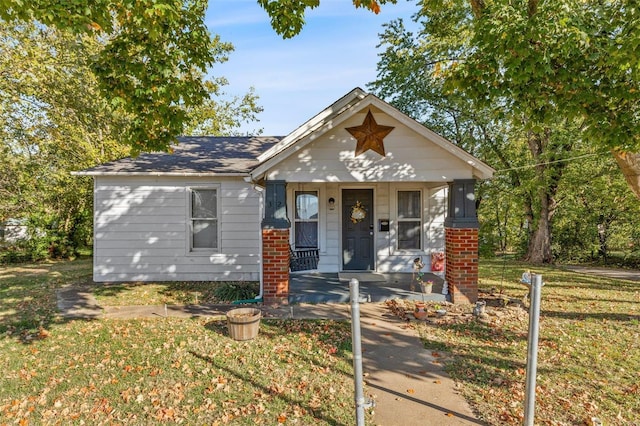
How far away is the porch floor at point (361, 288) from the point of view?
24.4ft

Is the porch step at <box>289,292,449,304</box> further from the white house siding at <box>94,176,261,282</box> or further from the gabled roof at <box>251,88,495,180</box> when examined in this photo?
the white house siding at <box>94,176,261,282</box>

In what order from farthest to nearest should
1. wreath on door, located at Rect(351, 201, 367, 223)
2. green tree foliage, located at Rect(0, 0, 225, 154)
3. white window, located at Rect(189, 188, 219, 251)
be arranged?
white window, located at Rect(189, 188, 219, 251) < wreath on door, located at Rect(351, 201, 367, 223) < green tree foliage, located at Rect(0, 0, 225, 154)

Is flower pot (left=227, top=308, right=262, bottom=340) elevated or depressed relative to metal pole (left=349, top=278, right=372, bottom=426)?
depressed

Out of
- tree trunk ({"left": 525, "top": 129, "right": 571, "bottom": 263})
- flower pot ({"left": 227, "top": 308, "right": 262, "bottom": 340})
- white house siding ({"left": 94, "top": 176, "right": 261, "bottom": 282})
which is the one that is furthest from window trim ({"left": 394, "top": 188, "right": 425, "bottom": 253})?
tree trunk ({"left": 525, "top": 129, "right": 571, "bottom": 263})

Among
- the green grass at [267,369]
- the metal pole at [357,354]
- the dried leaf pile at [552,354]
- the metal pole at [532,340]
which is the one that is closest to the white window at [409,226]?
the dried leaf pile at [552,354]

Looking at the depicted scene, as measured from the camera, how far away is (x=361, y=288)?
8.06 meters

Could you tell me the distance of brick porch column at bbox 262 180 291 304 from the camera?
7141 millimetres

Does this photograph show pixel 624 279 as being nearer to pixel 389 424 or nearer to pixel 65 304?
pixel 389 424

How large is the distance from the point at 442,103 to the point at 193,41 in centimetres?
1355

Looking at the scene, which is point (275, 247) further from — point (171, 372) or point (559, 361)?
point (559, 361)

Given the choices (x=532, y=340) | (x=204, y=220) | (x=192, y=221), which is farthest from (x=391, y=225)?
(x=532, y=340)

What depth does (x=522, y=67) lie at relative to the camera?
17.8ft

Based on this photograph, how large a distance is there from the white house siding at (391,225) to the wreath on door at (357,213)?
35cm

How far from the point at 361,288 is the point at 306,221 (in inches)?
105
